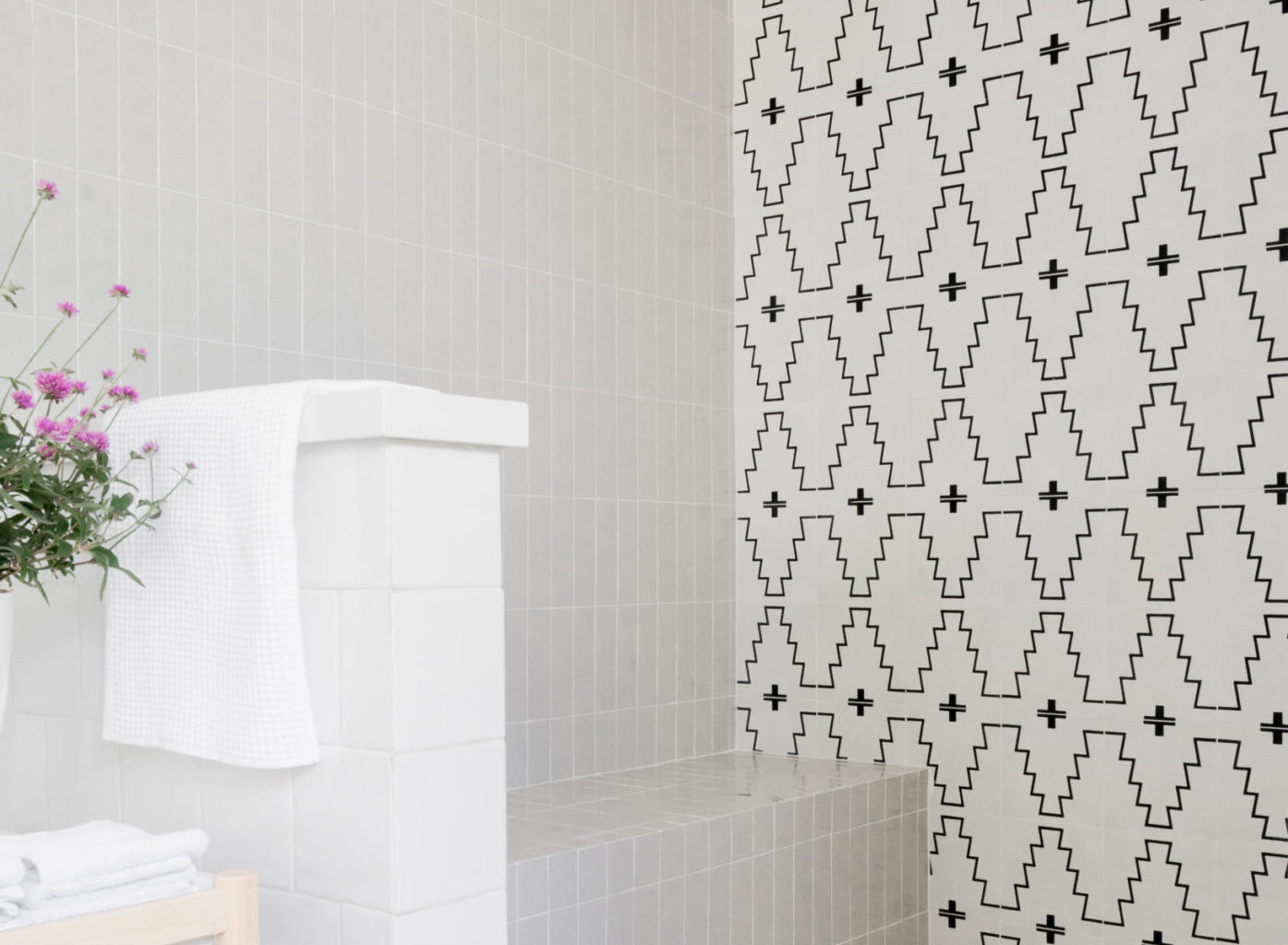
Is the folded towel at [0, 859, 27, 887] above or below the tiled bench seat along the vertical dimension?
above

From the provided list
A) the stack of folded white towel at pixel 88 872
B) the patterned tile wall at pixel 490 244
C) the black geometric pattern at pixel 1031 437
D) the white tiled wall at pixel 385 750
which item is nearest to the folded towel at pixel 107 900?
the stack of folded white towel at pixel 88 872

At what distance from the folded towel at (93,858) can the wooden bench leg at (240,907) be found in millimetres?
40

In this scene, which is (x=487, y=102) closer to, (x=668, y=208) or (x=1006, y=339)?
(x=668, y=208)

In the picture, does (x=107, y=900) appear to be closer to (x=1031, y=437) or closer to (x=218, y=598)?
(x=218, y=598)

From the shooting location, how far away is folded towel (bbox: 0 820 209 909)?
1097 millimetres

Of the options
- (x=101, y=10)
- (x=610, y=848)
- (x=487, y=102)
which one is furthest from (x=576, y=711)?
(x=101, y=10)

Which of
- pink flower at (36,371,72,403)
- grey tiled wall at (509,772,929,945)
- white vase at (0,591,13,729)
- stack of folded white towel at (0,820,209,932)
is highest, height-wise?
pink flower at (36,371,72,403)

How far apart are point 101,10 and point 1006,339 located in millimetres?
1881

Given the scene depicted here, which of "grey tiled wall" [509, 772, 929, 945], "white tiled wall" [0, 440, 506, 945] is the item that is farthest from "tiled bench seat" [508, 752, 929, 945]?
"white tiled wall" [0, 440, 506, 945]

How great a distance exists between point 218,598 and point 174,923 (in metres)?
0.31

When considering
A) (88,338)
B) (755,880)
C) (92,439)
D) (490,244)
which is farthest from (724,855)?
(92,439)

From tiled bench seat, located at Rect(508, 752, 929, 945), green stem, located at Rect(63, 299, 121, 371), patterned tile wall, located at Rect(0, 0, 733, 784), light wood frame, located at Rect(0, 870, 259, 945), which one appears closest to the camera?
light wood frame, located at Rect(0, 870, 259, 945)

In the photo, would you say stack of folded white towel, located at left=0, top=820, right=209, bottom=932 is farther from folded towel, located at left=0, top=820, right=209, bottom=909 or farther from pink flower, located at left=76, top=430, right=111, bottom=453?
pink flower, located at left=76, top=430, right=111, bottom=453

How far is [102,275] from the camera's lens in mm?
2080
